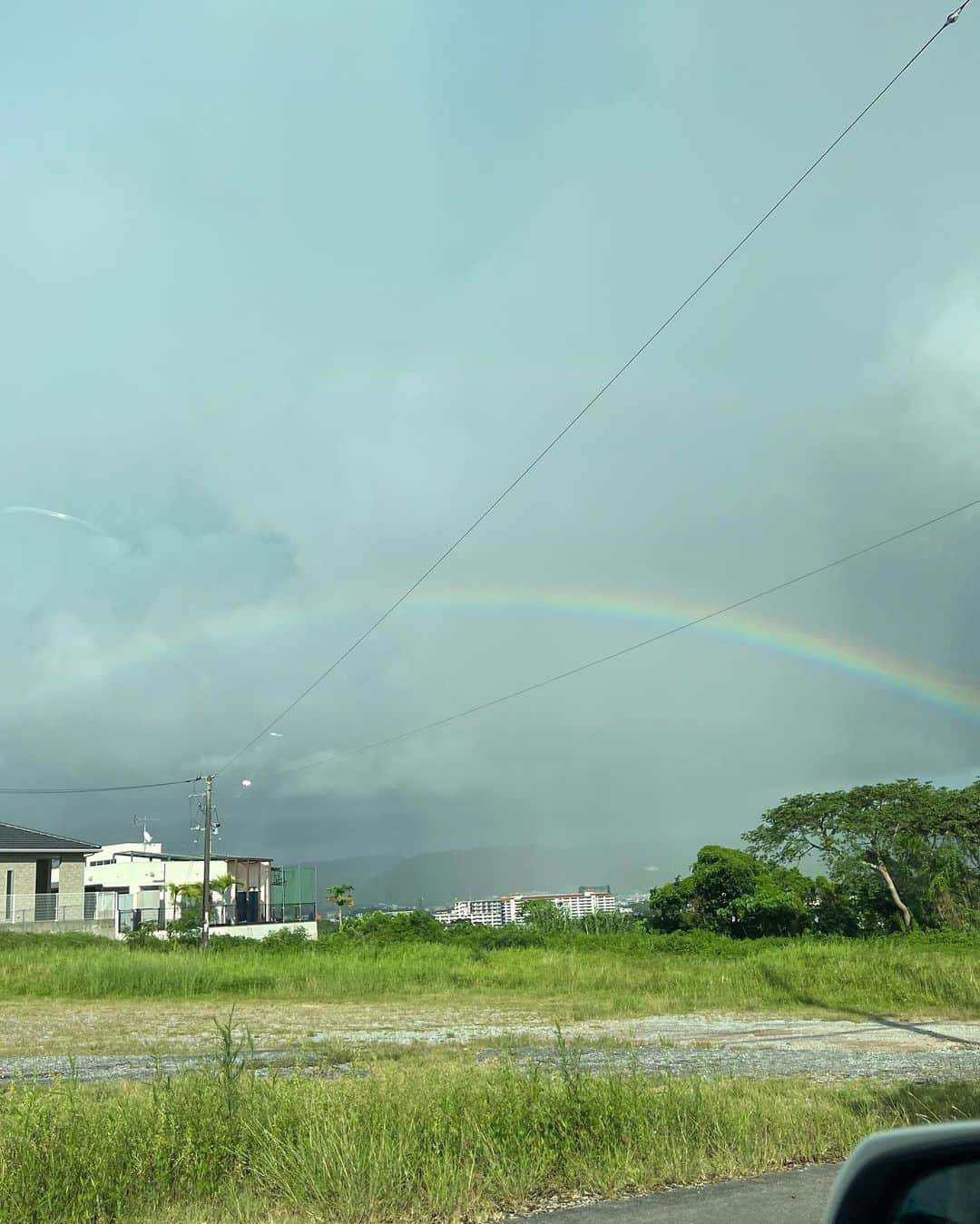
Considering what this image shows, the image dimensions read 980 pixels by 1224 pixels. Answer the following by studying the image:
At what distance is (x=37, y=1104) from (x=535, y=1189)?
3.19 meters

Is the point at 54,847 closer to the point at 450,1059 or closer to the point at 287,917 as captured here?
the point at 287,917

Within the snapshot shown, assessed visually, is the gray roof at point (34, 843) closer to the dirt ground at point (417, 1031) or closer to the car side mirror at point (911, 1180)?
the dirt ground at point (417, 1031)

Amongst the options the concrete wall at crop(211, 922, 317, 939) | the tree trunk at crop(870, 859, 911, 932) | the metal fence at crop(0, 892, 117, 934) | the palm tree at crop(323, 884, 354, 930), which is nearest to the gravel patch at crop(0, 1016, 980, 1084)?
the tree trunk at crop(870, 859, 911, 932)

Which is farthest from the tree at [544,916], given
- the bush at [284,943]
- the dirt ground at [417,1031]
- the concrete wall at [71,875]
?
the dirt ground at [417,1031]

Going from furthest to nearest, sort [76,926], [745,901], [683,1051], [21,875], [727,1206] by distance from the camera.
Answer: [21,875]
[76,926]
[745,901]
[683,1051]
[727,1206]

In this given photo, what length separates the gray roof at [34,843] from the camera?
179 feet

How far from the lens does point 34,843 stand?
184ft

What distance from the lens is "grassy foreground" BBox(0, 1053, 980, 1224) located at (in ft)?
19.6

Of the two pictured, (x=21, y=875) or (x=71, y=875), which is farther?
(x=71, y=875)

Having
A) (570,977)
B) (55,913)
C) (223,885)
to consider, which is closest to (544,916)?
(55,913)

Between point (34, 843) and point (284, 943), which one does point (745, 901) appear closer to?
point (284, 943)

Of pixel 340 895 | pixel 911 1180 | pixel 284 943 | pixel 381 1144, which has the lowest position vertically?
pixel 340 895

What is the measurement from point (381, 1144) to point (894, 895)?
142ft

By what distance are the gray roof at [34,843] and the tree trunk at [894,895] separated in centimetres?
4067
